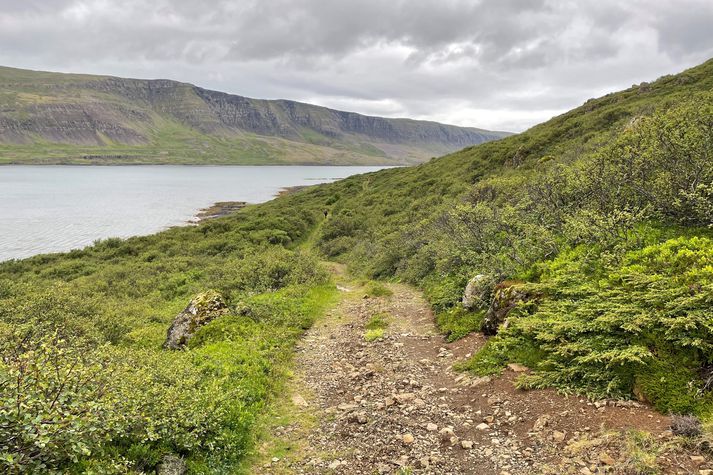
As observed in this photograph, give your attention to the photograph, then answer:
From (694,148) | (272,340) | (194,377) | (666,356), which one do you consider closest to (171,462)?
(194,377)

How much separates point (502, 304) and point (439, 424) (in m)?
4.53

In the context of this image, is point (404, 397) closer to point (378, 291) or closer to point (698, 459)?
point (698, 459)

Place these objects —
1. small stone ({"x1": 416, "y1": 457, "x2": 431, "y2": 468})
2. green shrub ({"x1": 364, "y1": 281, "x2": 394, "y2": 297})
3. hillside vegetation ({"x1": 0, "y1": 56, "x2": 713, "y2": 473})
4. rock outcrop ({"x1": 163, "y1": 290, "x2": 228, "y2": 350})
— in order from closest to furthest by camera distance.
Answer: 1. hillside vegetation ({"x1": 0, "y1": 56, "x2": 713, "y2": 473})
2. small stone ({"x1": 416, "y1": 457, "x2": 431, "y2": 468})
3. rock outcrop ({"x1": 163, "y1": 290, "x2": 228, "y2": 350})
4. green shrub ({"x1": 364, "y1": 281, "x2": 394, "y2": 297})

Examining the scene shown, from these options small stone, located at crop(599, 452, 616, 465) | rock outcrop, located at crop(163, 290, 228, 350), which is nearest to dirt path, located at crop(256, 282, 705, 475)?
small stone, located at crop(599, 452, 616, 465)

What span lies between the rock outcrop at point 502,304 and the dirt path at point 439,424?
544 millimetres

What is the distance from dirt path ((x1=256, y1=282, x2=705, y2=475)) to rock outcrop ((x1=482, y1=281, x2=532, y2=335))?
544 millimetres

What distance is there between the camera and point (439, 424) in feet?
24.9

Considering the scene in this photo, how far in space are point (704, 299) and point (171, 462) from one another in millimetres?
9264

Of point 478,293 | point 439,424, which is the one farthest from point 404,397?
point 478,293

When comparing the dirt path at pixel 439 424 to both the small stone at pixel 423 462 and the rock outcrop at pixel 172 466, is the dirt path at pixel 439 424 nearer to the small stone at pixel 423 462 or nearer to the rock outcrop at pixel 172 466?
the small stone at pixel 423 462

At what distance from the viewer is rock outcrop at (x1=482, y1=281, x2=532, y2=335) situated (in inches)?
418

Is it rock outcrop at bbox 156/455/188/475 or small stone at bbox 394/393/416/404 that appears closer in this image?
rock outcrop at bbox 156/455/188/475

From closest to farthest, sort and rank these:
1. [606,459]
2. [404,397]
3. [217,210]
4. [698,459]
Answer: [698,459], [606,459], [404,397], [217,210]

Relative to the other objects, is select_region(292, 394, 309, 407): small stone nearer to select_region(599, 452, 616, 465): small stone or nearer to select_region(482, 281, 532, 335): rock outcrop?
select_region(482, 281, 532, 335): rock outcrop
